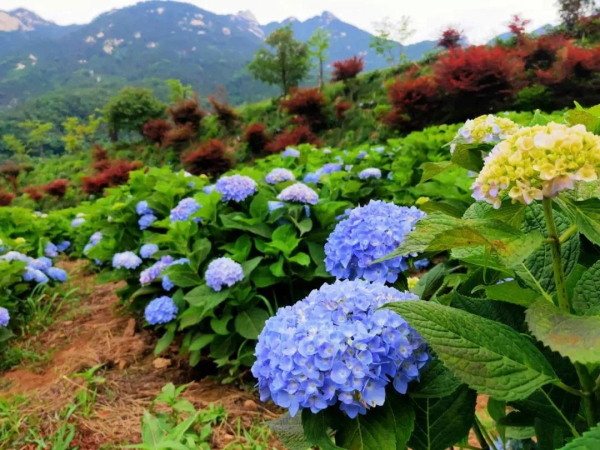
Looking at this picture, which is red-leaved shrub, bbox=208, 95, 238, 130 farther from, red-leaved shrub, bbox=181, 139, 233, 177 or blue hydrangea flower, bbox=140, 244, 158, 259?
blue hydrangea flower, bbox=140, 244, 158, 259

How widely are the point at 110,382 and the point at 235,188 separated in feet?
3.63

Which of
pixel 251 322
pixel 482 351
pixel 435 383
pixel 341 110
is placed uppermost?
pixel 482 351

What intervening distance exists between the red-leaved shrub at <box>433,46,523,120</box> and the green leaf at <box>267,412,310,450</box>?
23.9 ft

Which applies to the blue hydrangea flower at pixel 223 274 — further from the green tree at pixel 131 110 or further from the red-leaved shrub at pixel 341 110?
the green tree at pixel 131 110

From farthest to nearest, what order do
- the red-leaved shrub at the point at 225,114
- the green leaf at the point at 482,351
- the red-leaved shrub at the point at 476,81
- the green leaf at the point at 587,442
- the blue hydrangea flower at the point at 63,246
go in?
1. the red-leaved shrub at the point at 225,114
2. the red-leaved shrub at the point at 476,81
3. the blue hydrangea flower at the point at 63,246
4. the green leaf at the point at 482,351
5. the green leaf at the point at 587,442

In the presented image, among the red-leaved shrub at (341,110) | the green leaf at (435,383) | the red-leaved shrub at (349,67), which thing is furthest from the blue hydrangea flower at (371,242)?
the red-leaved shrub at (349,67)

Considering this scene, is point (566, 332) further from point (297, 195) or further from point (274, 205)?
point (274, 205)

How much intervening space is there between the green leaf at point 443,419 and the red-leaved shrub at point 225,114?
13124 mm

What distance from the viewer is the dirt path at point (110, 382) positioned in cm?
178

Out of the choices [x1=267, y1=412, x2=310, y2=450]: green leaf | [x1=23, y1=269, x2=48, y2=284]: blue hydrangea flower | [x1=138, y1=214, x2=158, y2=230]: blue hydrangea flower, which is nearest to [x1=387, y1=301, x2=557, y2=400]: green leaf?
[x1=267, y1=412, x2=310, y2=450]: green leaf

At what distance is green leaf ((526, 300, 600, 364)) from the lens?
420mm

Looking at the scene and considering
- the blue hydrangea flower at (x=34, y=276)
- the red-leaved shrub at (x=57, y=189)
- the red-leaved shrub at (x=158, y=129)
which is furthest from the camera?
the red-leaved shrub at (x=158, y=129)

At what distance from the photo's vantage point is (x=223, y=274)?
6.20 feet

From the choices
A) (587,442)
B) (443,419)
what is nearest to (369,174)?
(443,419)
